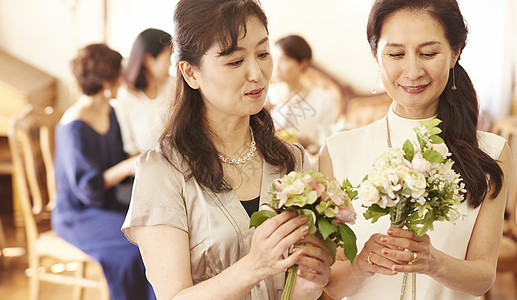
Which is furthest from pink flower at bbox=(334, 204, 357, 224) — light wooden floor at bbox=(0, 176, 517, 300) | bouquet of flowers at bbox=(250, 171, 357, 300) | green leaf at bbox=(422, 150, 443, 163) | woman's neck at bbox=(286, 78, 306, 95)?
woman's neck at bbox=(286, 78, 306, 95)

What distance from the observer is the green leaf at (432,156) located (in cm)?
133

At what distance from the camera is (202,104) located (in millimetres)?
1658

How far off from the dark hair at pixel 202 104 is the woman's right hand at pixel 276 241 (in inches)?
10.7

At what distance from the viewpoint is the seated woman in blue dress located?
11.0 ft

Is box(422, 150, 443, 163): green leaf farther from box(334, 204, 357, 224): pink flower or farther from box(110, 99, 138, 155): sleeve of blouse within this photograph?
box(110, 99, 138, 155): sleeve of blouse

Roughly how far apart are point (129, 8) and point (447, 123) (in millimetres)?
5301

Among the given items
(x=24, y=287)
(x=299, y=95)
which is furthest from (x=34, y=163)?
(x=299, y=95)

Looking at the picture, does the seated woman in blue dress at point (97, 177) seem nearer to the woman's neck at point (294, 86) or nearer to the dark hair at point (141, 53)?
the dark hair at point (141, 53)

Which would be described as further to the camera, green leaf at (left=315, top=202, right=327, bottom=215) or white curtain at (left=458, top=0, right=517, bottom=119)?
white curtain at (left=458, top=0, right=517, bottom=119)

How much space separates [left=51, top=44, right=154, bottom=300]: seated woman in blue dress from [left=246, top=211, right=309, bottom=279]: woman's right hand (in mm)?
2115

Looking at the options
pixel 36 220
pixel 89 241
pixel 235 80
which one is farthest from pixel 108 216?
pixel 235 80

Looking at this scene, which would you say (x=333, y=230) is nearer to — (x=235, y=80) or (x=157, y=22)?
(x=235, y=80)

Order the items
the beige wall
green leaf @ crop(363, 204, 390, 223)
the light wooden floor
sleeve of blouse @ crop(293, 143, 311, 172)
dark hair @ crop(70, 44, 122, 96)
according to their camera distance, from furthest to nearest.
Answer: the beige wall → the light wooden floor → dark hair @ crop(70, 44, 122, 96) → sleeve of blouse @ crop(293, 143, 311, 172) → green leaf @ crop(363, 204, 390, 223)

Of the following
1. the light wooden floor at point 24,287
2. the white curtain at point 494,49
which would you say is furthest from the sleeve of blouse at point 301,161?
the white curtain at point 494,49
